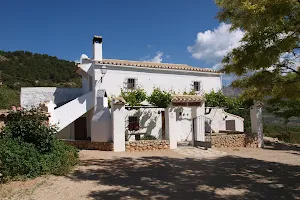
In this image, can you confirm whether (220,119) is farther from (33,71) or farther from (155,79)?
(33,71)

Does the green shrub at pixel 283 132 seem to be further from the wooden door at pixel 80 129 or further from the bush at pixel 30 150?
the bush at pixel 30 150

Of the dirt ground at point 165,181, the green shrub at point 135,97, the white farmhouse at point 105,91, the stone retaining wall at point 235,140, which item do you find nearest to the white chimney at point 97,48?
the white farmhouse at point 105,91

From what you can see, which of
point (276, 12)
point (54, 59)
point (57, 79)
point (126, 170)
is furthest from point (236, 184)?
point (54, 59)

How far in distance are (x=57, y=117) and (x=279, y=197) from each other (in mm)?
13740

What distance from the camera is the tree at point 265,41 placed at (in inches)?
269

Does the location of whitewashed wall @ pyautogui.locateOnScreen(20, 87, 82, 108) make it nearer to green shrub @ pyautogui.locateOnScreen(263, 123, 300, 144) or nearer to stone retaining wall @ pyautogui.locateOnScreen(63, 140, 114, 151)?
stone retaining wall @ pyautogui.locateOnScreen(63, 140, 114, 151)

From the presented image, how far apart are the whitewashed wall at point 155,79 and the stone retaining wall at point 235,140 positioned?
5285 mm

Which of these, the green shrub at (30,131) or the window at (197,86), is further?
the window at (197,86)

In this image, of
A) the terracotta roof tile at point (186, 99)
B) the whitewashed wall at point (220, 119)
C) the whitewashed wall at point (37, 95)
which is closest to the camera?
the terracotta roof tile at point (186, 99)

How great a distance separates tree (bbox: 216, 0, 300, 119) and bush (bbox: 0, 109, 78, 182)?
6.79 meters

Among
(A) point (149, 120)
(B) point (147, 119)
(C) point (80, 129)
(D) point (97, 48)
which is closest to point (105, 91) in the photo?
(D) point (97, 48)

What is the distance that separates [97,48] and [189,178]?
13.2 m

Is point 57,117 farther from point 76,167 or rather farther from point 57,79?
point 57,79

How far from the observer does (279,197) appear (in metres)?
7.16
